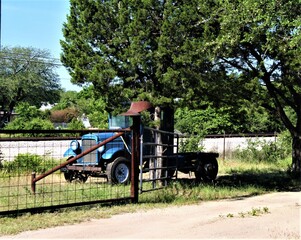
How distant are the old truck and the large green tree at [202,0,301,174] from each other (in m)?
3.04

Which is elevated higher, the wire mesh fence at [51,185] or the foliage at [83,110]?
the foliage at [83,110]

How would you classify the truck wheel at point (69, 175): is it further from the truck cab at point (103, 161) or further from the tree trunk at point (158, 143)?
the tree trunk at point (158, 143)

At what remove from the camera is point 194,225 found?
795 centimetres

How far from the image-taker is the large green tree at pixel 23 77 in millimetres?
57438

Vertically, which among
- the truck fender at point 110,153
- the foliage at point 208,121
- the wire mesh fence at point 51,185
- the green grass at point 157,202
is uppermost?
the foliage at point 208,121

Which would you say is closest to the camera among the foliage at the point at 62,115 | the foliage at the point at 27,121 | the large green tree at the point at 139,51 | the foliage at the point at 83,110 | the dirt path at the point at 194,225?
the dirt path at the point at 194,225

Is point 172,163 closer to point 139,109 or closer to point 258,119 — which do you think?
point 139,109

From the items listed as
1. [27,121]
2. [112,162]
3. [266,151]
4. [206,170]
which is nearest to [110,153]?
[112,162]

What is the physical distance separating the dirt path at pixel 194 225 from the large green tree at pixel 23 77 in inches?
1934

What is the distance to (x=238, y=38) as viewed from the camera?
10945 millimetres

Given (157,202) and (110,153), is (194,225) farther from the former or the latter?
(110,153)

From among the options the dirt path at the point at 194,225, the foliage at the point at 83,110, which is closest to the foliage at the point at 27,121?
the foliage at the point at 83,110

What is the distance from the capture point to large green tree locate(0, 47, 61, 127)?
57.4 metres

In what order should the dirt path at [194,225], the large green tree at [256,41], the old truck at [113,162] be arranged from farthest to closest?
the old truck at [113,162] < the large green tree at [256,41] < the dirt path at [194,225]
